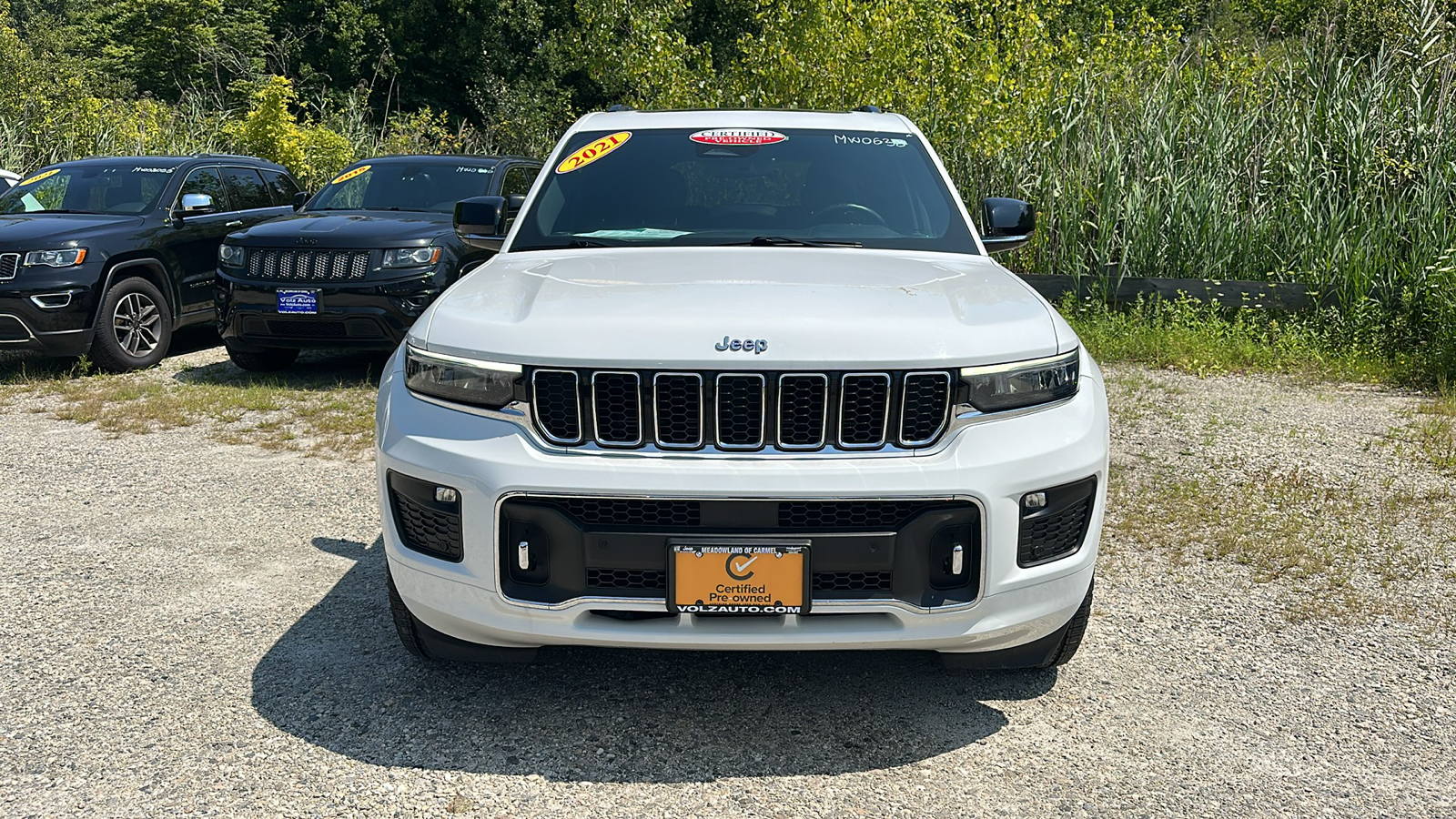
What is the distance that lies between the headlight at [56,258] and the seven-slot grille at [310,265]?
1423 mm

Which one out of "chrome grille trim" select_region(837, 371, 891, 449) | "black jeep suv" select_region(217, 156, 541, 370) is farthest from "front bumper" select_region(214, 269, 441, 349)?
"chrome grille trim" select_region(837, 371, 891, 449)

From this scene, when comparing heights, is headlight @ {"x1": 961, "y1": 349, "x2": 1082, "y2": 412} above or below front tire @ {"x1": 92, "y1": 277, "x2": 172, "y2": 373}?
above

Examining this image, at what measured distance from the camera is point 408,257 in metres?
8.47

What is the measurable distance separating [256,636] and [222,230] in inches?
290

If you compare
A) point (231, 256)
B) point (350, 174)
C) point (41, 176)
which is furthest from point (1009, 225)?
point (41, 176)

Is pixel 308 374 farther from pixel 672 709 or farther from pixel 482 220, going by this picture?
pixel 672 709

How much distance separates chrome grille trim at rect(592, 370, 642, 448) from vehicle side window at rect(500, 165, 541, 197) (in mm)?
7038

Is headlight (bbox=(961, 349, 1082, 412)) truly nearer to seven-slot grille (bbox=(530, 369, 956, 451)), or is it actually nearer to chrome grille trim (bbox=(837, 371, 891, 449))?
seven-slot grille (bbox=(530, 369, 956, 451))

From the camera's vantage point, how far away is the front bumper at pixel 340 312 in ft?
27.3

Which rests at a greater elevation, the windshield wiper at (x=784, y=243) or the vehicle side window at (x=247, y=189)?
the windshield wiper at (x=784, y=243)

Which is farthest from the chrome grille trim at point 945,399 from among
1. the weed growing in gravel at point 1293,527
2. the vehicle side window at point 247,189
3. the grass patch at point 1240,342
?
the vehicle side window at point 247,189

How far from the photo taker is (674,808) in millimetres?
2908

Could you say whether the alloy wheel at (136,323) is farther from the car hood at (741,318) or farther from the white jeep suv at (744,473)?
the white jeep suv at (744,473)

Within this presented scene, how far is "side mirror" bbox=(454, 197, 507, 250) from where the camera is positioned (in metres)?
4.73
